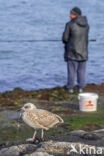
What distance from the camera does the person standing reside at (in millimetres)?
13258

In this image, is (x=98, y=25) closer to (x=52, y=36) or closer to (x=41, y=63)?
(x=52, y=36)

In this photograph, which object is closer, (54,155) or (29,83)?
(54,155)

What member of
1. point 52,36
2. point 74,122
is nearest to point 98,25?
point 52,36

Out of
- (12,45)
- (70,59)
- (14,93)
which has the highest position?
(70,59)

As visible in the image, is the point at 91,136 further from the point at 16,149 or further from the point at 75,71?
the point at 75,71

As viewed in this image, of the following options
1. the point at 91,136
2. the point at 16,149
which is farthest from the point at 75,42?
the point at 16,149

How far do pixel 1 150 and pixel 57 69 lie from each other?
18301 mm

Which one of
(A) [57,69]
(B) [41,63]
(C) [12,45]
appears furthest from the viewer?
(C) [12,45]

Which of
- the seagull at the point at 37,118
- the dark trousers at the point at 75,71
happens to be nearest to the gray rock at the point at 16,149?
the seagull at the point at 37,118

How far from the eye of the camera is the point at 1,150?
8117 mm

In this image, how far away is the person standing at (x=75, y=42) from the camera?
522 inches

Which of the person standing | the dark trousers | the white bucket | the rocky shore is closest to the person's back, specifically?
the person standing

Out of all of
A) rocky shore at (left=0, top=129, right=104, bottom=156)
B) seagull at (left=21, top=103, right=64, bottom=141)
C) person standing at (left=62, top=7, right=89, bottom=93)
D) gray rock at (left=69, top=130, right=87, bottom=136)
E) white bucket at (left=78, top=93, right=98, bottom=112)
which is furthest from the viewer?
person standing at (left=62, top=7, right=89, bottom=93)

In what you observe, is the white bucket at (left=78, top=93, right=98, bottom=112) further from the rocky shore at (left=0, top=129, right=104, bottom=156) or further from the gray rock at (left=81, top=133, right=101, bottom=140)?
the rocky shore at (left=0, top=129, right=104, bottom=156)
